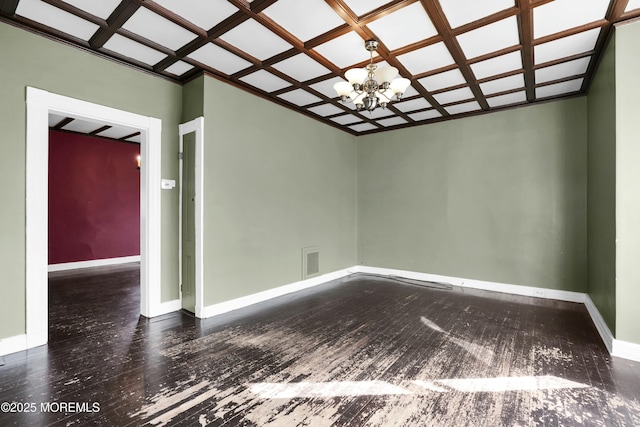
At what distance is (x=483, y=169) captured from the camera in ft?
17.0

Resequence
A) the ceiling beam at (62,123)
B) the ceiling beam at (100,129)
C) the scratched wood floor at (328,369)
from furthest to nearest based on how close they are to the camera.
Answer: the ceiling beam at (100,129)
the ceiling beam at (62,123)
the scratched wood floor at (328,369)

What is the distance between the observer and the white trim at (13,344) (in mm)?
2727

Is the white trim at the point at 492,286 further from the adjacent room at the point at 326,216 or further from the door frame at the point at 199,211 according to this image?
the door frame at the point at 199,211

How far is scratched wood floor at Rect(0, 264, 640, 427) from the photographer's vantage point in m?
1.98

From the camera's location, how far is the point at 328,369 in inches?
100

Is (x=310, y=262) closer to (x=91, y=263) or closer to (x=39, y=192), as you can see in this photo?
(x=39, y=192)

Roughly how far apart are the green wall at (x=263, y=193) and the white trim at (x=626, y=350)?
3900 mm

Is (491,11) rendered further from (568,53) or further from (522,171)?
(522,171)

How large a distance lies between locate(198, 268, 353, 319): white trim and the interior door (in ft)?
0.83

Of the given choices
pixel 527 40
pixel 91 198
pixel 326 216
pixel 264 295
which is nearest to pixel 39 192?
pixel 264 295

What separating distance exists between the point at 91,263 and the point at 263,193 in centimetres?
527

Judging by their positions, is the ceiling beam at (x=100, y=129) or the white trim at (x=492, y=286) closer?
the white trim at (x=492, y=286)

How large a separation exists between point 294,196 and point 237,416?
11.6ft

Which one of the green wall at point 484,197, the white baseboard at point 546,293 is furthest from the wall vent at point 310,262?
the green wall at point 484,197
